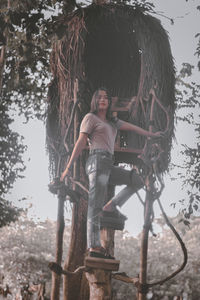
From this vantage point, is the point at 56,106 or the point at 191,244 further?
the point at 191,244

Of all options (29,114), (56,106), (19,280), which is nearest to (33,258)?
(19,280)

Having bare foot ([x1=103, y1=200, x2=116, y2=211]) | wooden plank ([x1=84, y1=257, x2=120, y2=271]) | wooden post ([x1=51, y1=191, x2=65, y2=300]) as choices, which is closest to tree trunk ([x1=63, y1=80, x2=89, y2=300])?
wooden post ([x1=51, y1=191, x2=65, y2=300])

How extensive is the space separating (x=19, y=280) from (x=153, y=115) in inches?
314

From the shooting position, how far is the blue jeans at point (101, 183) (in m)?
4.05

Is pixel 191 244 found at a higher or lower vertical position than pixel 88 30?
lower

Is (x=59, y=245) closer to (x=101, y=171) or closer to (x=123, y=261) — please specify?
(x=101, y=171)

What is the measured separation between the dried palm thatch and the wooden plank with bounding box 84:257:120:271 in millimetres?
1145

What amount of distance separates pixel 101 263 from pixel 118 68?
248 cm

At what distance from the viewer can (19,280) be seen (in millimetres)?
11406

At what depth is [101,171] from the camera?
4.13 meters

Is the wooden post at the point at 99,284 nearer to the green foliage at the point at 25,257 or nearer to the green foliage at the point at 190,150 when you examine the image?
the green foliage at the point at 190,150

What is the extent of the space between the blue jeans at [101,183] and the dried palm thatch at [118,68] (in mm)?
599

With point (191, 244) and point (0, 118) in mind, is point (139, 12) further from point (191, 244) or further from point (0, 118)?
point (191, 244)

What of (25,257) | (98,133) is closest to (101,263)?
(98,133)
